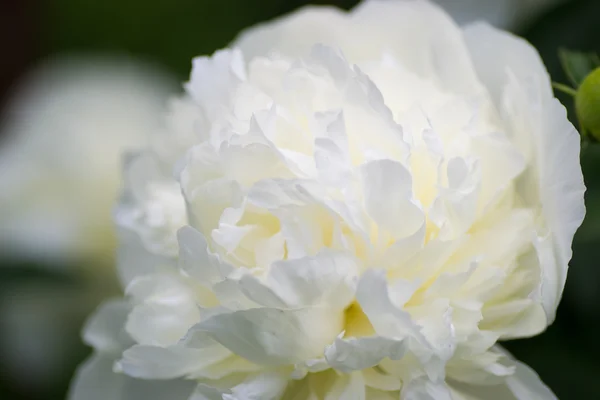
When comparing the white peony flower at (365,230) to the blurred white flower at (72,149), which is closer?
the white peony flower at (365,230)

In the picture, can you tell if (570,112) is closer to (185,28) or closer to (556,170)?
(556,170)

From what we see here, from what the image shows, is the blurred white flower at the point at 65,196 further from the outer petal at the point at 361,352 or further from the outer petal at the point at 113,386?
the outer petal at the point at 361,352

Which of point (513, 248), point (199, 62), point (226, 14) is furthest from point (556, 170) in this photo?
point (226, 14)

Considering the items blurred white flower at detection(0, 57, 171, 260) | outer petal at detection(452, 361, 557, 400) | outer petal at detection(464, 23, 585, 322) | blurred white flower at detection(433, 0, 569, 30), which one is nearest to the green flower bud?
outer petal at detection(464, 23, 585, 322)

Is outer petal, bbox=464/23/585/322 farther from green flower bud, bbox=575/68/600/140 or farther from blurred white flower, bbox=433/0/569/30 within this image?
blurred white flower, bbox=433/0/569/30

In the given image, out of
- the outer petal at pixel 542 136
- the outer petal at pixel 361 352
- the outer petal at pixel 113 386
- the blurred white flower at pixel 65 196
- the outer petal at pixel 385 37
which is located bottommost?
the blurred white flower at pixel 65 196

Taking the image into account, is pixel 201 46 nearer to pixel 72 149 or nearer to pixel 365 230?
pixel 72 149

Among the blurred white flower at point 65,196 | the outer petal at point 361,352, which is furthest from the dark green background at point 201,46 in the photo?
the outer petal at point 361,352
